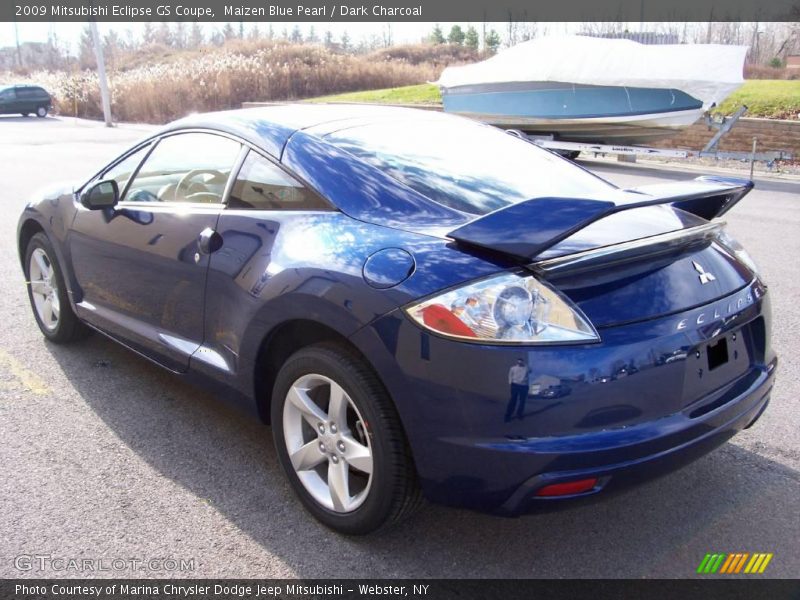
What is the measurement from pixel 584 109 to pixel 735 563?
1517 centimetres

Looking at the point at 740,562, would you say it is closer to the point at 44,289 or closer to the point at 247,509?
the point at 247,509

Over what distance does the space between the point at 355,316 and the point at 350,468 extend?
68 cm

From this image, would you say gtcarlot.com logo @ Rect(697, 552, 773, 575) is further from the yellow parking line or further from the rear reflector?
the yellow parking line

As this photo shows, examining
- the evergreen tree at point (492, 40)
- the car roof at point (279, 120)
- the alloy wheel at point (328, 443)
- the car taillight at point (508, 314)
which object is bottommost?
the alloy wheel at point (328, 443)

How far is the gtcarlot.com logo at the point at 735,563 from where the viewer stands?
266 cm

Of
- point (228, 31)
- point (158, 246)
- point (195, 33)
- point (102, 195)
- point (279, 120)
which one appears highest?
point (228, 31)

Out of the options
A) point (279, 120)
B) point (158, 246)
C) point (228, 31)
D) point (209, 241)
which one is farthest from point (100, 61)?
point (228, 31)

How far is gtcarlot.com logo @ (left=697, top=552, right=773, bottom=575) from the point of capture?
105 inches

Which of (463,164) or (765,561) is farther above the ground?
(463,164)

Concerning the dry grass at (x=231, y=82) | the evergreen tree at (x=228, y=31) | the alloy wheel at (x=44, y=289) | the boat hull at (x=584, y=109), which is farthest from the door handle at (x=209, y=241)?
the evergreen tree at (x=228, y=31)

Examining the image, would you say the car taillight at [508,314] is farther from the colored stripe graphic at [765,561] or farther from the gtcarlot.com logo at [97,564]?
the gtcarlot.com logo at [97,564]

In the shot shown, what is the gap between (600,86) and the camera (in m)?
16.4

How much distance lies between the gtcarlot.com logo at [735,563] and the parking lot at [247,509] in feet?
0.10

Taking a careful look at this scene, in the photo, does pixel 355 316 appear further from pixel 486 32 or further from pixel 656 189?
pixel 486 32
